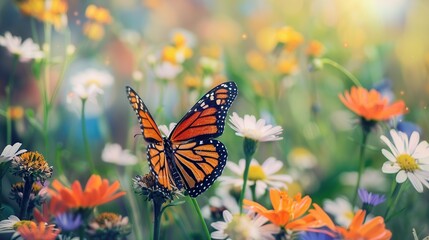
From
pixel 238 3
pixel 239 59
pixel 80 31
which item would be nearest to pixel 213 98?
pixel 80 31

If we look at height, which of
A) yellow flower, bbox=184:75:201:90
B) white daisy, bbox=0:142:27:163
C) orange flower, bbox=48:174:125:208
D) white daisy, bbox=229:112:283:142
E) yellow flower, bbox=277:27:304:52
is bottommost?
orange flower, bbox=48:174:125:208

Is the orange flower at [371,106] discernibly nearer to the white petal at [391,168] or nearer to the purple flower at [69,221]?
the white petal at [391,168]

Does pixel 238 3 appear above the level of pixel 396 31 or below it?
above

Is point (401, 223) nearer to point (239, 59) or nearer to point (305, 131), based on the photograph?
point (305, 131)

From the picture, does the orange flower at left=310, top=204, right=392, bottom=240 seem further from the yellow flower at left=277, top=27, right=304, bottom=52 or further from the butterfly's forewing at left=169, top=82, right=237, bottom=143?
the yellow flower at left=277, top=27, right=304, bottom=52

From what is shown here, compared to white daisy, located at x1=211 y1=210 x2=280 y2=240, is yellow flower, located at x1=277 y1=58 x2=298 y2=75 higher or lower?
higher

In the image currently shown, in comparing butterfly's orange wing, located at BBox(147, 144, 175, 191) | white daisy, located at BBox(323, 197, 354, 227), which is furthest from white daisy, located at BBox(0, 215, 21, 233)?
white daisy, located at BBox(323, 197, 354, 227)

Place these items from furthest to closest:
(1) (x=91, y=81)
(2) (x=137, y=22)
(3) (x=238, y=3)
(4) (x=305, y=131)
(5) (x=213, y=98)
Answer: (3) (x=238, y=3)
(2) (x=137, y=22)
(4) (x=305, y=131)
(1) (x=91, y=81)
(5) (x=213, y=98)

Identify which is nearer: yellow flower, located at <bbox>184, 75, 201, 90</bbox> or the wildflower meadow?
the wildflower meadow
